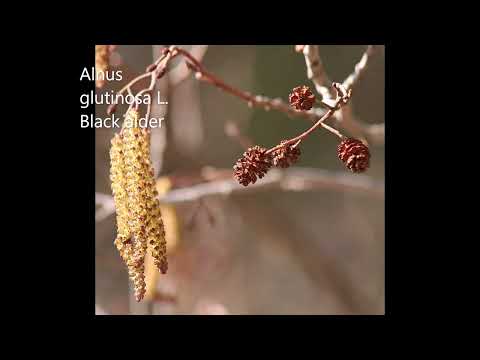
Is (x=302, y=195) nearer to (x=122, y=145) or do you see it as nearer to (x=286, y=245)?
(x=286, y=245)

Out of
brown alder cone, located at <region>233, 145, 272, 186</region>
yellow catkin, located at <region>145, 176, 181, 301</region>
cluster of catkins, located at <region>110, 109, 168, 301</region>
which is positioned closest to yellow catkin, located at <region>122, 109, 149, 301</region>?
cluster of catkins, located at <region>110, 109, 168, 301</region>

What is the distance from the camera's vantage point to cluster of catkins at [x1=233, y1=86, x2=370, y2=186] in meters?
1.00

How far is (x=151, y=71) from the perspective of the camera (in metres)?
1.18

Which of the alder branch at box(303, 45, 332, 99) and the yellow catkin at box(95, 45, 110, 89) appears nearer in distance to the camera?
the alder branch at box(303, 45, 332, 99)

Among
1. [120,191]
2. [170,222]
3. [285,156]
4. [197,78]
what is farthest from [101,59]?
[170,222]

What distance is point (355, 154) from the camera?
1002 mm

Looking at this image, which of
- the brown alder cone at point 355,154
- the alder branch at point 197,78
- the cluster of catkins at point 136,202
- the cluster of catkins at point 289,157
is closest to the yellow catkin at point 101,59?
the alder branch at point 197,78

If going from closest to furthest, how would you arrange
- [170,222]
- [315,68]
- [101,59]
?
[315,68] → [101,59] → [170,222]

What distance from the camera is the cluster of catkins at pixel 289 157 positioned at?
1.00m

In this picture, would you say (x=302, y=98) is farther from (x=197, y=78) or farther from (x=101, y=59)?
(x=101, y=59)

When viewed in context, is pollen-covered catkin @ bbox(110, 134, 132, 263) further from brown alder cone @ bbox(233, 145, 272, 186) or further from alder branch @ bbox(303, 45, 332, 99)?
alder branch @ bbox(303, 45, 332, 99)

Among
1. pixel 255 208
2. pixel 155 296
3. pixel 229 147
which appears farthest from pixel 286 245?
pixel 229 147

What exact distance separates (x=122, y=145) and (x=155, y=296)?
1055 mm

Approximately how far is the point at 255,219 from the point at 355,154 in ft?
5.24
